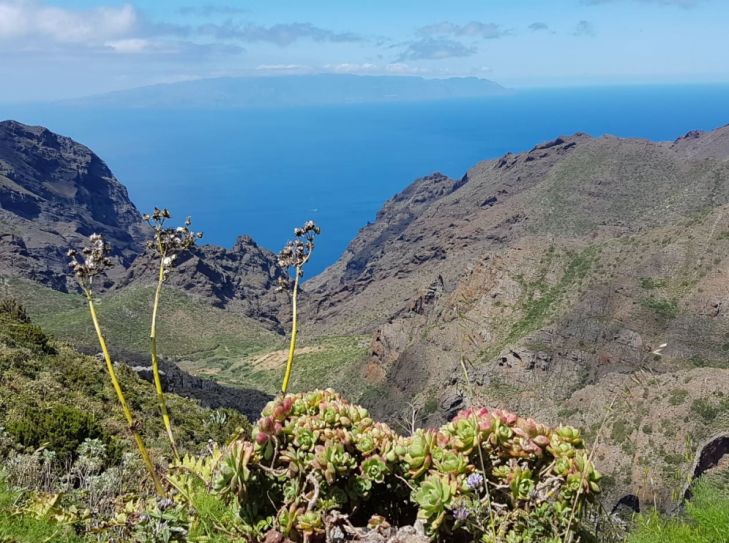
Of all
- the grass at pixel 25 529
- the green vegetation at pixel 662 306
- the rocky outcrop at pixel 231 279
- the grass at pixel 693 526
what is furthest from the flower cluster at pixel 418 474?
the rocky outcrop at pixel 231 279

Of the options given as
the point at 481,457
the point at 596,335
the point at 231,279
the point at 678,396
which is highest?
the point at 481,457

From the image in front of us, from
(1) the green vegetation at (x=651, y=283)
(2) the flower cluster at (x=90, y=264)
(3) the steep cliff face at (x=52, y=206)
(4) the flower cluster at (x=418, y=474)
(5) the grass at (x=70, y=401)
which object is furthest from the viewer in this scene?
(3) the steep cliff face at (x=52, y=206)

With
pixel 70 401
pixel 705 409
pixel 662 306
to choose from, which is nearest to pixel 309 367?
pixel 662 306

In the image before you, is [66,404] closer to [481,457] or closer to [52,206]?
[481,457]

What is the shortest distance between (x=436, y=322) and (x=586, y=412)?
18426 mm

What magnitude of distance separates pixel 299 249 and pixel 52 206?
117991 mm

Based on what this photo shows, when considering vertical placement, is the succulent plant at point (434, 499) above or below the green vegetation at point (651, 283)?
above

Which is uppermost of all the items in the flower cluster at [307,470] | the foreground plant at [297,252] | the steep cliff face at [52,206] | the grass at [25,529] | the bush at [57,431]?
the foreground plant at [297,252]

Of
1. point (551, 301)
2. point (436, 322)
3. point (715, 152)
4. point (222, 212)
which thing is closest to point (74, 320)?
point (436, 322)

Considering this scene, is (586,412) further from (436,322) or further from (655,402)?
(436,322)

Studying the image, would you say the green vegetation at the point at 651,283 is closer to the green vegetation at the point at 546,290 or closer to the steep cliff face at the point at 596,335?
the steep cliff face at the point at 596,335

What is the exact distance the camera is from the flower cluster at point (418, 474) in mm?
2844

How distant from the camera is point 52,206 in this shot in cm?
10888

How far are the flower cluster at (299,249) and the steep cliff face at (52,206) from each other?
71.0 metres
